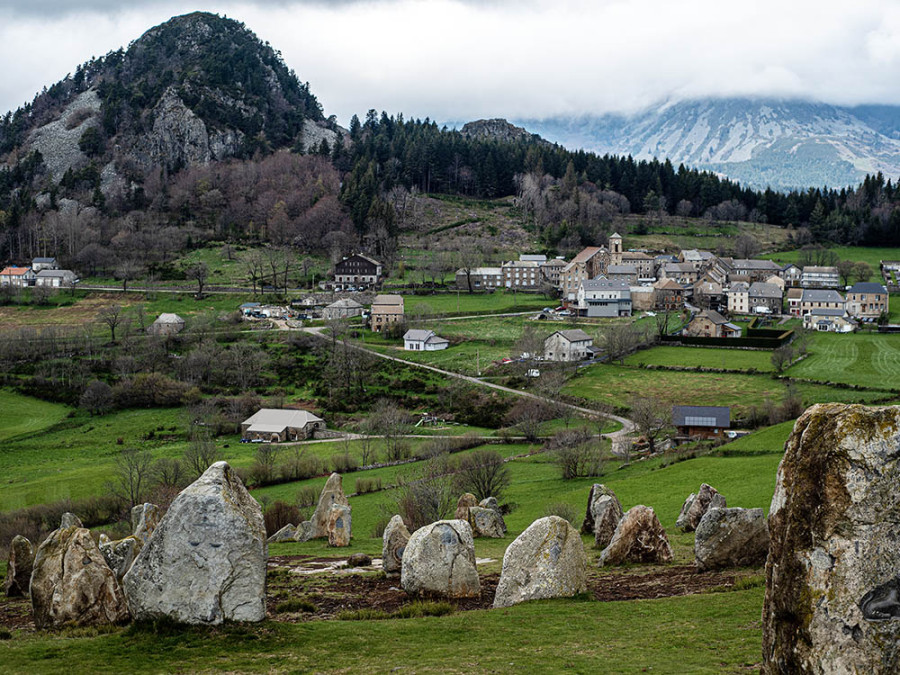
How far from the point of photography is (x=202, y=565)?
15156mm

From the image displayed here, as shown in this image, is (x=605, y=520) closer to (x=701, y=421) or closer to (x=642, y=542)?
(x=642, y=542)

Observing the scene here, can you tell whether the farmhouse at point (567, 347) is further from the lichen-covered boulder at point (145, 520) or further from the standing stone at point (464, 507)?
the lichen-covered boulder at point (145, 520)

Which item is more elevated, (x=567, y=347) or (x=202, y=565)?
(x=202, y=565)

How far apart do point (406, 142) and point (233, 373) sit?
4854 inches

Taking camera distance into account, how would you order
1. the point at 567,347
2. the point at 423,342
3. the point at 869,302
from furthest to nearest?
the point at 869,302 < the point at 423,342 < the point at 567,347

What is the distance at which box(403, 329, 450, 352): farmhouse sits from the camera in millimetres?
98250

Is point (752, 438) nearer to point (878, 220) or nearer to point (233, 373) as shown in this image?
point (233, 373)

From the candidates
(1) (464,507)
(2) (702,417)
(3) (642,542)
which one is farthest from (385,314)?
(3) (642,542)

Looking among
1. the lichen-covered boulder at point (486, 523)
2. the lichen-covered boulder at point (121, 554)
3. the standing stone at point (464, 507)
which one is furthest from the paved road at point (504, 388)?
the lichen-covered boulder at point (121, 554)

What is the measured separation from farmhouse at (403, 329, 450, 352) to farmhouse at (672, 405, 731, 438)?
4170 cm

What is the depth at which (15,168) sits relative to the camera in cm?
19462

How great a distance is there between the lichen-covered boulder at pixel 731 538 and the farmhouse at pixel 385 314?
87.1 metres

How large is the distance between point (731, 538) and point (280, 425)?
58.2m

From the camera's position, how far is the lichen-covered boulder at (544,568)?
1897 centimetres
